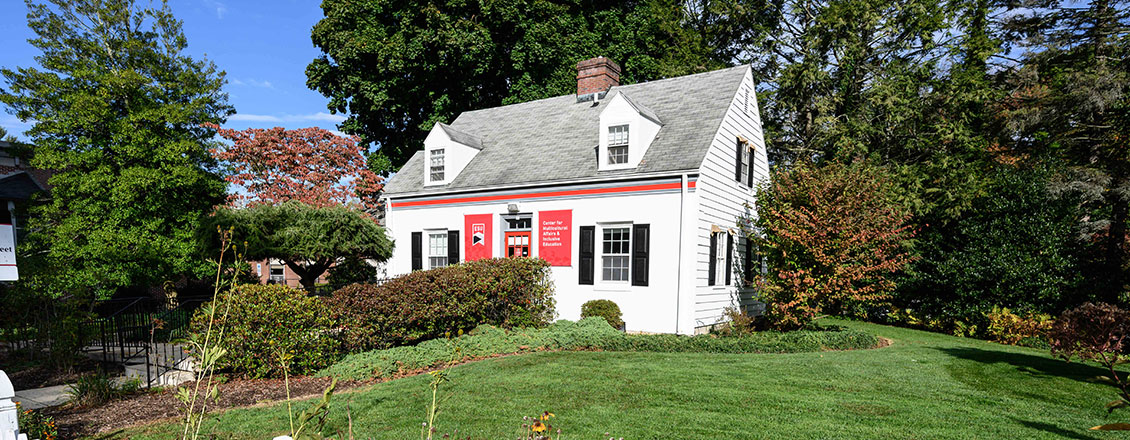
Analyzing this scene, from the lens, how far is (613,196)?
12695mm

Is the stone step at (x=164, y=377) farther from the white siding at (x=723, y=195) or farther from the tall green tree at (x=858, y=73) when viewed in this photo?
the tall green tree at (x=858, y=73)

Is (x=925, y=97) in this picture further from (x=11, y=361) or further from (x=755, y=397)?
(x=11, y=361)

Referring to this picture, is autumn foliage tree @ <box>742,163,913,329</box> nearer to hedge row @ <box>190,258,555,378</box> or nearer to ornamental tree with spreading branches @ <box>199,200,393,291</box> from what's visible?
hedge row @ <box>190,258,555,378</box>

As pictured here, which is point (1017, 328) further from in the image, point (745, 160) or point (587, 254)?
point (587, 254)

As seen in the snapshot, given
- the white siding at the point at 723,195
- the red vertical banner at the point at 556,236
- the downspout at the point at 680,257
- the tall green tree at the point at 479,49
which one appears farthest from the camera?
the tall green tree at the point at 479,49

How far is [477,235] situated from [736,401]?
383 inches

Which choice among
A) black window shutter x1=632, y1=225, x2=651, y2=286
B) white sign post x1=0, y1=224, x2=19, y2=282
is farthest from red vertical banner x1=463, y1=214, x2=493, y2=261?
white sign post x1=0, y1=224, x2=19, y2=282

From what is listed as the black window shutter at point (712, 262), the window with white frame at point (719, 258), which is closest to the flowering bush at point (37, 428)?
the black window shutter at point (712, 262)

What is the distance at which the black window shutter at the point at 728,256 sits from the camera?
45.8 feet

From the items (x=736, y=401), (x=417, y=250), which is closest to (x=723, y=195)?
(x=736, y=401)

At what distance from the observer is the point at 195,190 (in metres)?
17.6

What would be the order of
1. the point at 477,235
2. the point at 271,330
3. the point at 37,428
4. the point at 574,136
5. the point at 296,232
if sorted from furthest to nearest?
1. the point at 574,136
2. the point at 477,235
3. the point at 296,232
4. the point at 271,330
5. the point at 37,428

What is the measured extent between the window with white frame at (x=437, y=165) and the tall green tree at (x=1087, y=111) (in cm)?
1528

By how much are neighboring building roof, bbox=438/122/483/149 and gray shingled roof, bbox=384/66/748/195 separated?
0.80 ft
